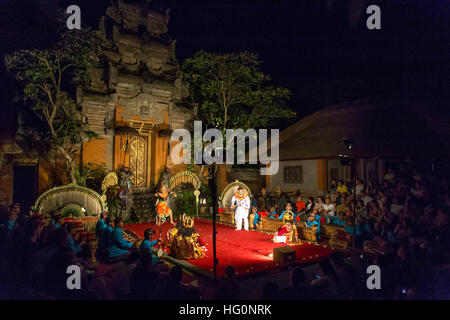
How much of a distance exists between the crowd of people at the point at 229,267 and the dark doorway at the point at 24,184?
6.00 meters

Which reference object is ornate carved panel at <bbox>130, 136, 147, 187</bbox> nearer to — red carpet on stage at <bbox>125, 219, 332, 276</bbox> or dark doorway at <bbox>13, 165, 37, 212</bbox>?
red carpet on stage at <bbox>125, 219, 332, 276</bbox>

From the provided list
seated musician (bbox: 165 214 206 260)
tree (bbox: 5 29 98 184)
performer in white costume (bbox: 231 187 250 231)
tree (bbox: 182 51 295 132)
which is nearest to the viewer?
seated musician (bbox: 165 214 206 260)

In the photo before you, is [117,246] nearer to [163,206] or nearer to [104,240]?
[104,240]

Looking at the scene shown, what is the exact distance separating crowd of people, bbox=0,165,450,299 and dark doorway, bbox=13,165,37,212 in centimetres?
600

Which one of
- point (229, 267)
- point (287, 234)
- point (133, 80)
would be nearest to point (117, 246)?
point (229, 267)

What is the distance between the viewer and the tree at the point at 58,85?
36.6 feet

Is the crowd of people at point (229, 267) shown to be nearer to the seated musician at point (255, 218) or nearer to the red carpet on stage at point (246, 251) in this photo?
the red carpet on stage at point (246, 251)

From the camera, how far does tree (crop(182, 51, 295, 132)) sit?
15.7 meters

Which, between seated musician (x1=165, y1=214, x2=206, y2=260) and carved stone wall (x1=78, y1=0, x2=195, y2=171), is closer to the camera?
seated musician (x1=165, y1=214, x2=206, y2=260)

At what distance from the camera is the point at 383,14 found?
39.7ft

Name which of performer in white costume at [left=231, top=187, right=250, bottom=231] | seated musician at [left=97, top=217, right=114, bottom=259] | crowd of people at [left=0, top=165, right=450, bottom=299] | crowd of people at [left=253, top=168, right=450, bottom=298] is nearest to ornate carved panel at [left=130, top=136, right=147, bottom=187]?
performer in white costume at [left=231, top=187, right=250, bottom=231]

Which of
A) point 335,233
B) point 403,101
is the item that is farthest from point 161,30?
point 335,233

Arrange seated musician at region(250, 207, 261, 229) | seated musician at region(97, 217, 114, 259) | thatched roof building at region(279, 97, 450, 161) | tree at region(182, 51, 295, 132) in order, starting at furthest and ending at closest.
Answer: tree at region(182, 51, 295, 132) < seated musician at region(250, 207, 261, 229) < thatched roof building at region(279, 97, 450, 161) < seated musician at region(97, 217, 114, 259)

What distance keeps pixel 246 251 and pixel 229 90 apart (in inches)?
408
